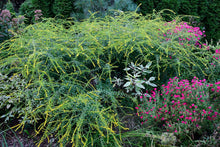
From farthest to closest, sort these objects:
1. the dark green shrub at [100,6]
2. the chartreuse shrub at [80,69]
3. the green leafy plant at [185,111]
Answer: the dark green shrub at [100,6] → the chartreuse shrub at [80,69] → the green leafy plant at [185,111]

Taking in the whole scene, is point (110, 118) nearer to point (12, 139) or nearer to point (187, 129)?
point (187, 129)

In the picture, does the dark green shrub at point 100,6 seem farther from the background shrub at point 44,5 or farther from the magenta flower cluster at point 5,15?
the magenta flower cluster at point 5,15

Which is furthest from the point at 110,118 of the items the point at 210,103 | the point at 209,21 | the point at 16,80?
the point at 209,21

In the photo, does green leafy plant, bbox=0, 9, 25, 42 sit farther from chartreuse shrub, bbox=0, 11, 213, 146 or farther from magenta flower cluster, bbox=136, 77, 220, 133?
magenta flower cluster, bbox=136, 77, 220, 133

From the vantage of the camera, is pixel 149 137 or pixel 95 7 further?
pixel 95 7

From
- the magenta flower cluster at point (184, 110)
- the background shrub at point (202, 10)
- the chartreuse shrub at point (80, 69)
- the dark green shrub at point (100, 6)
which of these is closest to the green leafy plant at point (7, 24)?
the chartreuse shrub at point (80, 69)

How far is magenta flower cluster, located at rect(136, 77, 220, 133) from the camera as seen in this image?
211 cm

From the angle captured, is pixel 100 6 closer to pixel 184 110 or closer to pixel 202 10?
pixel 202 10

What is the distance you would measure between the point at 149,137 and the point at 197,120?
52cm

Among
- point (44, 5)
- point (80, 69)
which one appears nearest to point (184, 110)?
point (80, 69)

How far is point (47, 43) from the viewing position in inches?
115

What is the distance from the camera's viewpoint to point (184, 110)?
2176 millimetres

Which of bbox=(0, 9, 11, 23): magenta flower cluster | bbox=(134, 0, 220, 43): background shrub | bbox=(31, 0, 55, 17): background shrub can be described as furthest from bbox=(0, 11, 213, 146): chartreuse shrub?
bbox=(31, 0, 55, 17): background shrub

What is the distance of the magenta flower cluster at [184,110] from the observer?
6.93 feet
